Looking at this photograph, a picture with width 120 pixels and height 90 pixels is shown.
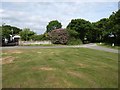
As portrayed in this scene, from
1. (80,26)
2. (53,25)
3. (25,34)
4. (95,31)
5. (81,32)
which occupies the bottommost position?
(25,34)

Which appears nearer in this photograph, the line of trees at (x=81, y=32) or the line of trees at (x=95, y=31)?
the line of trees at (x=95, y=31)

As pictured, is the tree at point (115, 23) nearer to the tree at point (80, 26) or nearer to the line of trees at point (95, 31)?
the line of trees at point (95, 31)

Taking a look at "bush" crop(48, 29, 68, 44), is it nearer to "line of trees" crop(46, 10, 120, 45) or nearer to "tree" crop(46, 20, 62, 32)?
"line of trees" crop(46, 10, 120, 45)

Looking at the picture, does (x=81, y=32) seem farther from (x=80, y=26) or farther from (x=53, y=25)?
(x=53, y=25)

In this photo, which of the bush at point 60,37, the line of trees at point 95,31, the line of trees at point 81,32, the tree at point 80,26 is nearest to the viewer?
the line of trees at point 95,31

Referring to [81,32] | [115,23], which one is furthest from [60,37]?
[81,32]

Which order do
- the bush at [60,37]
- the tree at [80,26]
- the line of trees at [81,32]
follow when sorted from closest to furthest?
the line of trees at [81,32] → the bush at [60,37] → the tree at [80,26]

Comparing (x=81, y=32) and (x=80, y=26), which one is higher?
(x=80, y=26)

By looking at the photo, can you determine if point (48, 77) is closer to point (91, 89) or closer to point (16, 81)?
point (16, 81)

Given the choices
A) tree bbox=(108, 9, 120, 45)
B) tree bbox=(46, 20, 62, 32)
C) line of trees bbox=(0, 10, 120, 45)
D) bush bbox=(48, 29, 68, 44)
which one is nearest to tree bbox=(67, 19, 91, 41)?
line of trees bbox=(0, 10, 120, 45)

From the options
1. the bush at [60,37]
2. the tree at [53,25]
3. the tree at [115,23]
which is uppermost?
the tree at [53,25]

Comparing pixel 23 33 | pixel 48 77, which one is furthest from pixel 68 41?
pixel 48 77

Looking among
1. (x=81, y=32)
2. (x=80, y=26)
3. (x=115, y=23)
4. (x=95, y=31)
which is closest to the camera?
(x=115, y=23)

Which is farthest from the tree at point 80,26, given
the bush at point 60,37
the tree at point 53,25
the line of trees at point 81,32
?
the tree at point 53,25
